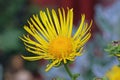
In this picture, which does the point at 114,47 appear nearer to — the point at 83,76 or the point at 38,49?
the point at 38,49

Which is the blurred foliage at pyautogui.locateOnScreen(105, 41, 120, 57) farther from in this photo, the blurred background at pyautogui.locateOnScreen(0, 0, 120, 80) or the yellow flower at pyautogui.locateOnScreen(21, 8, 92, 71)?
the blurred background at pyautogui.locateOnScreen(0, 0, 120, 80)

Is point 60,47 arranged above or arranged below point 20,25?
above

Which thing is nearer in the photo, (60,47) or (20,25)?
(60,47)

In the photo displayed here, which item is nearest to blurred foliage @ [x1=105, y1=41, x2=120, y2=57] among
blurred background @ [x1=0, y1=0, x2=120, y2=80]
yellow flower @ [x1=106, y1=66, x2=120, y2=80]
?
yellow flower @ [x1=106, y1=66, x2=120, y2=80]

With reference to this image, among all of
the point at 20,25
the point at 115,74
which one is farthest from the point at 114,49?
the point at 20,25

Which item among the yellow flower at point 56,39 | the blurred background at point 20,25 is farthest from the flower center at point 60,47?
the blurred background at point 20,25

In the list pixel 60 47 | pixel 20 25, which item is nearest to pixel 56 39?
pixel 60 47

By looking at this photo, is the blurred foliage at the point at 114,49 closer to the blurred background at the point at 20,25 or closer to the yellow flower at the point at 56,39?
the yellow flower at the point at 56,39

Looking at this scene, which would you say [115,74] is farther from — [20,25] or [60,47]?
[20,25]
